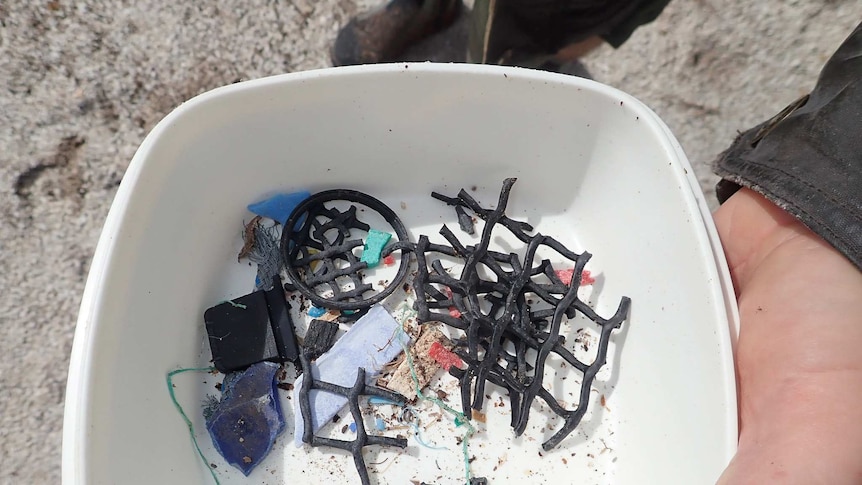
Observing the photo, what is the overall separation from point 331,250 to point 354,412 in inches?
9.5

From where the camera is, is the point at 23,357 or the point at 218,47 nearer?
the point at 23,357

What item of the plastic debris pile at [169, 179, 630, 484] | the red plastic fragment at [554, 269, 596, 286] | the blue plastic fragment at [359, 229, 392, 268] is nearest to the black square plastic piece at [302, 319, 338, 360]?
the plastic debris pile at [169, 179, 630, 484]

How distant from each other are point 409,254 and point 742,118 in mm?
733

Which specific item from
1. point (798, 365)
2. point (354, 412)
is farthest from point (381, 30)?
point (798, 365)

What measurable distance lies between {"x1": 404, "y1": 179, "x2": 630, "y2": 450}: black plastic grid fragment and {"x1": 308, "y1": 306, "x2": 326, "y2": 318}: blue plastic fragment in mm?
163

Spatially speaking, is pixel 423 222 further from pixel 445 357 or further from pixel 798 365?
pixel 798 365

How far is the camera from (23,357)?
96 centimetres

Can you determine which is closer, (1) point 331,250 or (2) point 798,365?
(2) point 798,365

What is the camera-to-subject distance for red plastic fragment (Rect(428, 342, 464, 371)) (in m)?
0.88

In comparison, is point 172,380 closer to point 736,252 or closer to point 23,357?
point 23,357

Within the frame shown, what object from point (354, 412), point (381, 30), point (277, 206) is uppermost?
point (381, 30)

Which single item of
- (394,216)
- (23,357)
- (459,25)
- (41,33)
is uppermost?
(41,33)

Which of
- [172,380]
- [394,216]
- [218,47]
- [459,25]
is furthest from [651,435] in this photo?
Result: [218,47]

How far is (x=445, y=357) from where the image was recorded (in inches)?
34.8
